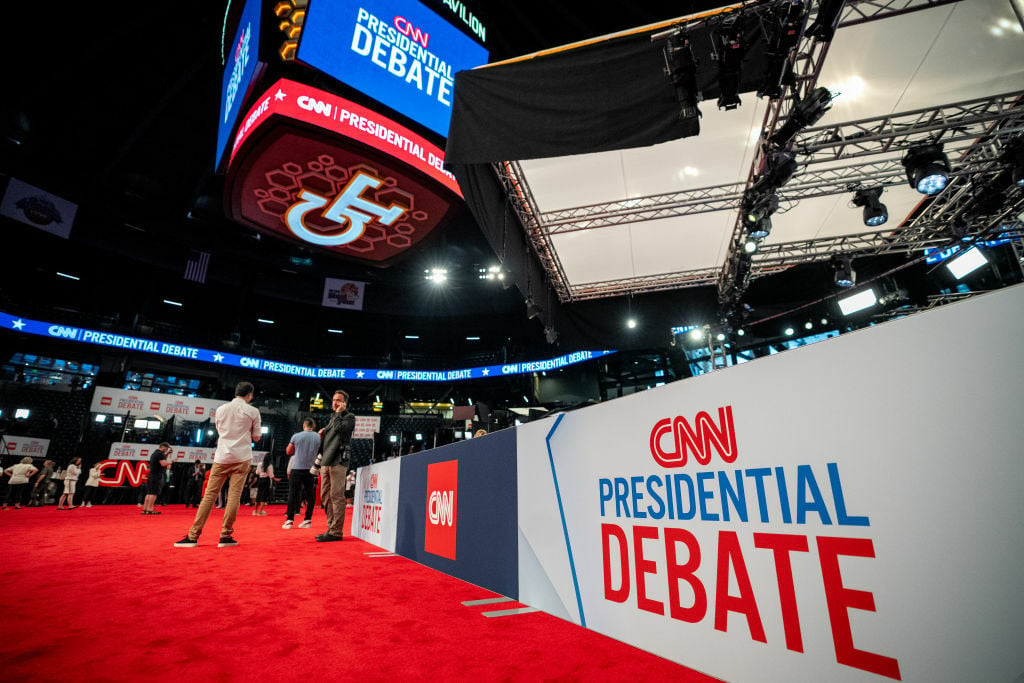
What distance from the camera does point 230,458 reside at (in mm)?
4285

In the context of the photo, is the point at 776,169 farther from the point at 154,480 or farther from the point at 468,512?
the point at 154,480

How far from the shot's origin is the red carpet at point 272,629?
1.54 m

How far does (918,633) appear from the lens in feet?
3.21

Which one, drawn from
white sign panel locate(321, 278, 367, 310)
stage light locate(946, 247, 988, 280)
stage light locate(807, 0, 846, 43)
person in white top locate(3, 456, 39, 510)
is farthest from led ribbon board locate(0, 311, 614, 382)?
stage light locate(807, 0, 846, 43)

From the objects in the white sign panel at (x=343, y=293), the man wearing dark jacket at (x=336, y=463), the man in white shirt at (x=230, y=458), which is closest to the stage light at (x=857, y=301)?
the man wearing dark jacket at (x=336, y=463)

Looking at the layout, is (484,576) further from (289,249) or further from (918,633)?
(289,249)

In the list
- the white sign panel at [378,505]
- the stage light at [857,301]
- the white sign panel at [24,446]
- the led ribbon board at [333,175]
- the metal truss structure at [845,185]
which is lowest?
the white sign panel at [378,505]

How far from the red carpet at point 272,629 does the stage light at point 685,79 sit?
3.25 meters

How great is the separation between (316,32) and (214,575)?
612 centimetres

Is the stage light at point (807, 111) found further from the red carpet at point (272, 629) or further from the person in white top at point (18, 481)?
the person in white top at point (18, 481)

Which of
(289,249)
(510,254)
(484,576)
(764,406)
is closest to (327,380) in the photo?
(289,249)

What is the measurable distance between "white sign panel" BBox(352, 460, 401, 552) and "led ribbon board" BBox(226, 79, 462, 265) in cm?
408

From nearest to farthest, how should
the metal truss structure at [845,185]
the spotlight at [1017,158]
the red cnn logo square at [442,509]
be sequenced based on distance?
the red cnn logo square at [442,509] < the metal truss structure at [845,185] < the spotlight at [1017,158]

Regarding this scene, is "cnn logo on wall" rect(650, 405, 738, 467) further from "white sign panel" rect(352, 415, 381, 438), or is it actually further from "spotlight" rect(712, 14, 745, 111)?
"white sign panel" rect(352, 415, 381, 438)
